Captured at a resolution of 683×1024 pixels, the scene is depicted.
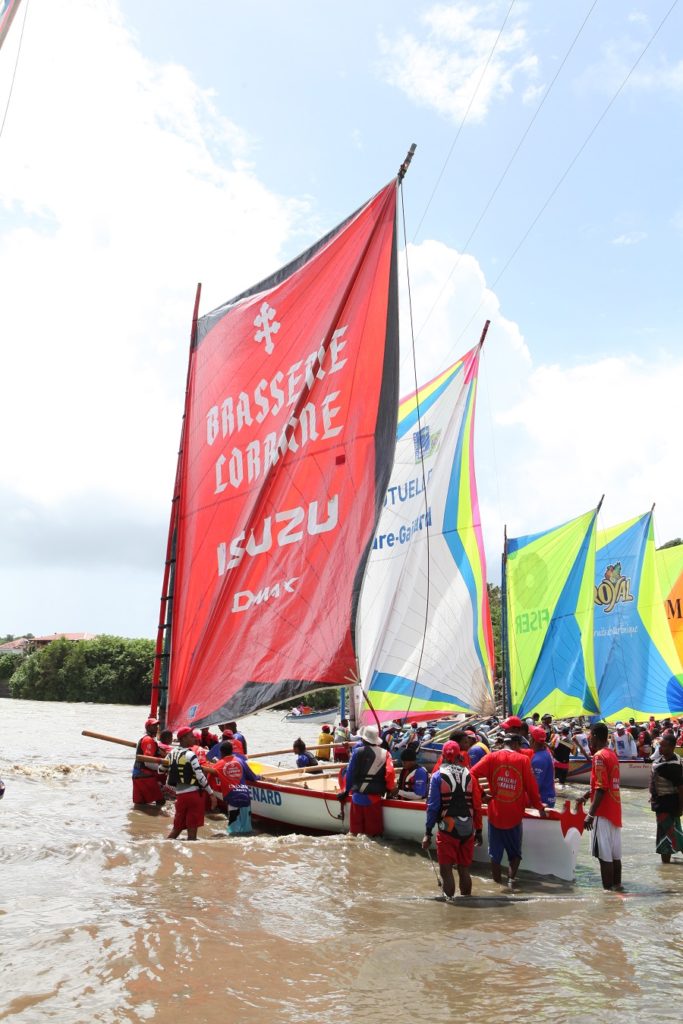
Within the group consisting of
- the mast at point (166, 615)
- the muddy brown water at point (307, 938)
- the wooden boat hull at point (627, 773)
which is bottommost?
the muddy brown water at point (307, 938)

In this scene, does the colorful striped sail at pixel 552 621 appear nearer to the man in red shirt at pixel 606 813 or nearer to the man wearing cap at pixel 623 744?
the man wearing cap at pixel 623 744

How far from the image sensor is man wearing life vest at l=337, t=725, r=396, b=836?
10.8 metres

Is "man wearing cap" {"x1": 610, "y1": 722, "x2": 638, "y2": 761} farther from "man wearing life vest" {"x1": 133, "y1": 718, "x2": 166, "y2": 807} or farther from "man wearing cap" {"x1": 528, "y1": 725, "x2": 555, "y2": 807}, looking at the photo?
"man wearing life vest" {"x1": 133, "y1": 718, "x2": 166, "y2": 807}

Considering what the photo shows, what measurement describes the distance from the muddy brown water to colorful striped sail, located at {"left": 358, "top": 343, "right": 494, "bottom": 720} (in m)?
7.54

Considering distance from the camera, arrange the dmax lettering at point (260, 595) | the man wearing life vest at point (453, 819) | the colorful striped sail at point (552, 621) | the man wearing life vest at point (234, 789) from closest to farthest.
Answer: the man wearing life vest at point (453, 819), the dmax lettering at point (260, 595), the man wearing life vest at point (234, 789), the colorful striped sail at point (552, 621)

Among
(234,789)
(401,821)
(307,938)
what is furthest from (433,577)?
(307,938)

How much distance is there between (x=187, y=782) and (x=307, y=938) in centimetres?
443

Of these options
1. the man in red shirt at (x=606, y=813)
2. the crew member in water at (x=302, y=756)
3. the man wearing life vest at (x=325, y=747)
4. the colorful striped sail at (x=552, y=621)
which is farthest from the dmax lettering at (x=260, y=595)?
the colorful striped sail at (x=552, y=621)

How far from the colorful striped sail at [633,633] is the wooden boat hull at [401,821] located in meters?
21.3

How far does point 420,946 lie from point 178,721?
19.3ft

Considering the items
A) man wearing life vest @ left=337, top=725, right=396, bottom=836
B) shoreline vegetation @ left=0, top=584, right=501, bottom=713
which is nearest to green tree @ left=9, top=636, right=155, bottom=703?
shoreline vegetation @ left=0, top=584, right=501, bottom=713

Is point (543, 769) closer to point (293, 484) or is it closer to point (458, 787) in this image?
point (458, 787)

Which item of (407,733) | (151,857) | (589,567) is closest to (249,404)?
(151,857)

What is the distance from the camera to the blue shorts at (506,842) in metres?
9.02
